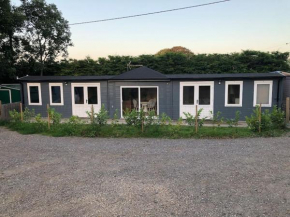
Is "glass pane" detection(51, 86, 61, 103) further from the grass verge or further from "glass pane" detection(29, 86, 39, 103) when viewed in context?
the grass verge

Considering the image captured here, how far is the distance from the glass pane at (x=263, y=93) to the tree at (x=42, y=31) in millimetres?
16008

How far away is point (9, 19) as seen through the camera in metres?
13.6

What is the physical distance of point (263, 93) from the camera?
10031 mm

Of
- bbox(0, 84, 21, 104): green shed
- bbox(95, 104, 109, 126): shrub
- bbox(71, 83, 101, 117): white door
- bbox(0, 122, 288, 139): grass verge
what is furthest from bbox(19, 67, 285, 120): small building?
bbox(0, 84, 21, 104): green shed

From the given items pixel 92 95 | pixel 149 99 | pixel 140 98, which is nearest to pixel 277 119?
pixel 149 99

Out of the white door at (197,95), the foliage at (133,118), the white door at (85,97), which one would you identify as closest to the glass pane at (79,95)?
the white door at (85,97)

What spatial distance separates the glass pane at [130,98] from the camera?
35.8ft

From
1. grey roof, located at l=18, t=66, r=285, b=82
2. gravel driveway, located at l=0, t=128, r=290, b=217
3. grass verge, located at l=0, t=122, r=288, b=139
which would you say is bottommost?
gravel driveway, located at l=0, t=128, r=290, b=217

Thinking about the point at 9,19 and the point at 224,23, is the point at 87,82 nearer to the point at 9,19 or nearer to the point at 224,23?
the point at 9,19

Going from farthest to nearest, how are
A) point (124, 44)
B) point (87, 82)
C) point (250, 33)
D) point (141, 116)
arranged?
1. point (124, 44)
2. point (250, 33)
3. point (87, 82)
4. point (141, 116)

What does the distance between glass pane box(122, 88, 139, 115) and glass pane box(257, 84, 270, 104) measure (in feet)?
18.7

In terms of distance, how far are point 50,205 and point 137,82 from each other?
323 inches

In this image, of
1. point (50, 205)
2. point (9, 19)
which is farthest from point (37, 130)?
point (9, 19)

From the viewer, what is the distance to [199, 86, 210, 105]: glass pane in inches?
407
